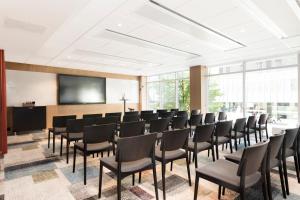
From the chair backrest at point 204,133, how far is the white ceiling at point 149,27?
78.7 inches

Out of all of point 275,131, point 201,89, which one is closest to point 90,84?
point 201,89

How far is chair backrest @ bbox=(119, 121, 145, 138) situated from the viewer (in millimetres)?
3141

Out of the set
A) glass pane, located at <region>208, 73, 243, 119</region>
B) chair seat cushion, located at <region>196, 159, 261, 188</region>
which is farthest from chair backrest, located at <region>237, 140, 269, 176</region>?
glass pane, located at <region>208, 73, 243, 119</region>

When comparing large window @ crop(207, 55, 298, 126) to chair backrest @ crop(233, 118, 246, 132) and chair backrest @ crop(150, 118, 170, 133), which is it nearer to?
chair backrest @ crop(233, 118, 246, 132)

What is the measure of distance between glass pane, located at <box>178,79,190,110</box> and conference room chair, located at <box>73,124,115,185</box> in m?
6.74

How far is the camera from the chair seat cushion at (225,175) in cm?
179

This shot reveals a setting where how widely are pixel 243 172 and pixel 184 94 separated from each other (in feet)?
25.9

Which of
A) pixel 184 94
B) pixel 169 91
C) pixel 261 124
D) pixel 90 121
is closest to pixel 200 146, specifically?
pixel 90 121

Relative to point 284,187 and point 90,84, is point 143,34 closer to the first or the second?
point 284,187

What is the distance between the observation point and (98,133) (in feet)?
9.38

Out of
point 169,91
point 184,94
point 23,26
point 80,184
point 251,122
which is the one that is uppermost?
point 23,26

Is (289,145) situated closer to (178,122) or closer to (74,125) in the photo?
(178,122)

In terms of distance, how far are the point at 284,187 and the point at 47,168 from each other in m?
3.93

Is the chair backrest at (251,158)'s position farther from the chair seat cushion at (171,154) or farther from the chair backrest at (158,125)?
the chair backrest at (158,125)
